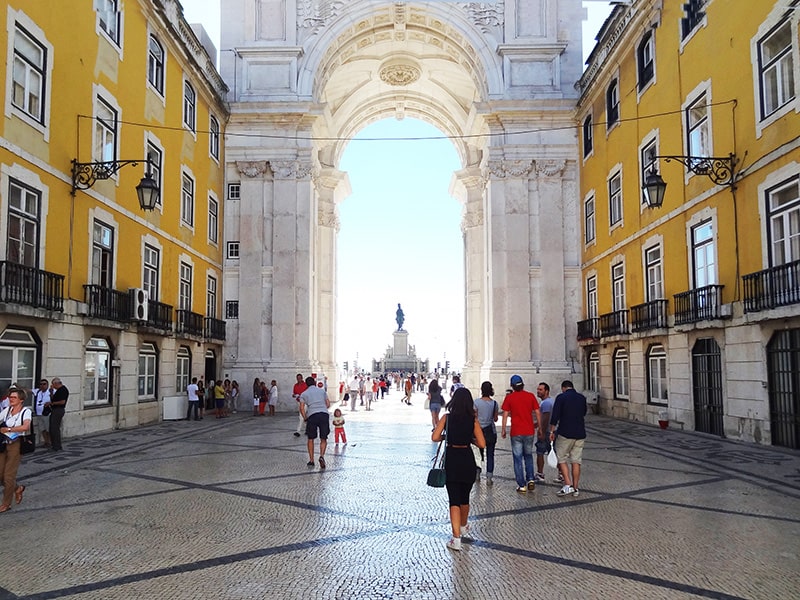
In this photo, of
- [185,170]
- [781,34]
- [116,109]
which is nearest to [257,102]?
[185,170]

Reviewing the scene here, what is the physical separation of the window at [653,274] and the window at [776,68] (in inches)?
239

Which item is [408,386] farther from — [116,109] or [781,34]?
[781,34]

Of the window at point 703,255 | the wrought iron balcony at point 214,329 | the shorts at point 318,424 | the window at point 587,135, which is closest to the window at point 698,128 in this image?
the window at point 703,255

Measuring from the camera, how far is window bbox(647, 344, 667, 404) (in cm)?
1920

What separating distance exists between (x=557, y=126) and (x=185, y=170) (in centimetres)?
1498

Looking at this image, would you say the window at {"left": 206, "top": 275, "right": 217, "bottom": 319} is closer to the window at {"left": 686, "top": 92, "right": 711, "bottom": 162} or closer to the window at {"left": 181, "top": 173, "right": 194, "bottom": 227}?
the window at {"left": 181, "top": 173, "right": 194, "bottom": 227}

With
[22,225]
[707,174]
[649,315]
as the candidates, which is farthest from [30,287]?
[649,315]

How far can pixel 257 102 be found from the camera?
91.4 feet

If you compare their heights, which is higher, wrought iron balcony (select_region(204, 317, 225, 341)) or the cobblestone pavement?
wrought iron balcony (select_region(204, 317, 225, 341))

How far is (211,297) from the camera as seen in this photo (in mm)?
26469

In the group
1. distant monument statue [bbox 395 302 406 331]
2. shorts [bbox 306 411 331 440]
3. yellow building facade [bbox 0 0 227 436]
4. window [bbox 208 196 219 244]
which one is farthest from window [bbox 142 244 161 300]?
distant monument statue [bbox 395 302 406 331]

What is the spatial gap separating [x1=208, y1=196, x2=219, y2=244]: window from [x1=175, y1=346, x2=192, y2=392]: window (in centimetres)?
515

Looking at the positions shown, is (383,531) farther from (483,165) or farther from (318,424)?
(483,165)

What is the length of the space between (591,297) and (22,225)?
19.8 metres
